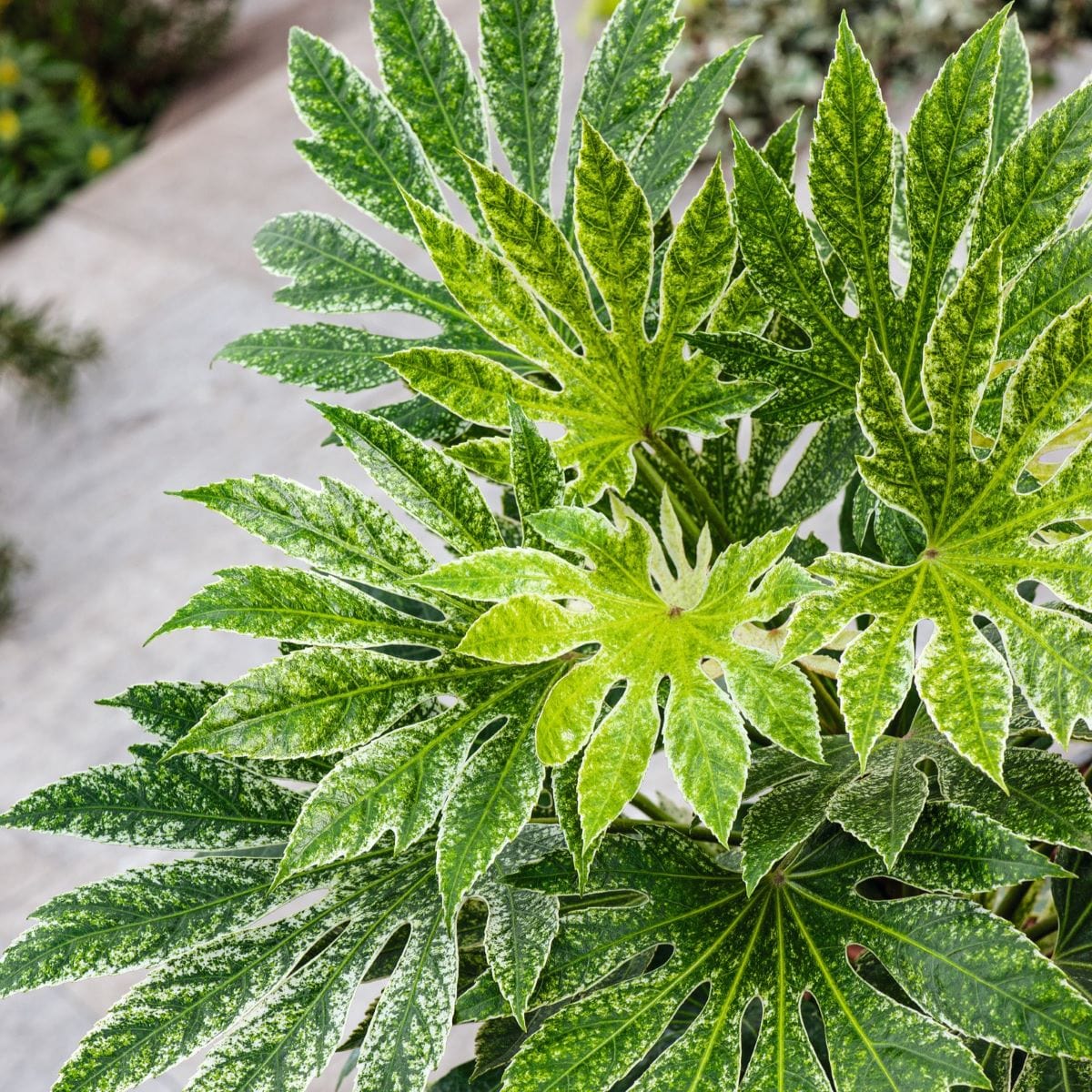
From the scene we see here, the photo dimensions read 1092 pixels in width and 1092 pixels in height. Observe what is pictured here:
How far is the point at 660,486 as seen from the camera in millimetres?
620

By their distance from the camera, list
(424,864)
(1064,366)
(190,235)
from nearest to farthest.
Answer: (1064,366) → (424,864) → (190,235)

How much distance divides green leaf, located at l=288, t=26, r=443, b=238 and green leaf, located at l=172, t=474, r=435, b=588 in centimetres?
20

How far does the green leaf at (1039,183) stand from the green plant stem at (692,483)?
0.53ft

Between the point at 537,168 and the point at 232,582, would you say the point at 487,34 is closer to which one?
the point at 537,168

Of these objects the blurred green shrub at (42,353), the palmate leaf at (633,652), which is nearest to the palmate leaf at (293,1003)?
the palmate leaf at (633,652)

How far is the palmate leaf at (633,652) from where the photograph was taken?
1.51 ft

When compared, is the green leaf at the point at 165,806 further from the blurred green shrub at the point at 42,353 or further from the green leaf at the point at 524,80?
the blurred green shrub at the point at 42,353

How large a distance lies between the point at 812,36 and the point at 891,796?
2738 mm

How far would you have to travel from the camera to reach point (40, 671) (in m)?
2.68

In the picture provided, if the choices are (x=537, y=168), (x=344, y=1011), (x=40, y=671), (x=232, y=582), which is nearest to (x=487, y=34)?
(x=537, y=168)

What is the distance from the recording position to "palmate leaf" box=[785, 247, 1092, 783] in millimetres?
454

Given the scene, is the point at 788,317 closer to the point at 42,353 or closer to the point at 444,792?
the point at 444,792

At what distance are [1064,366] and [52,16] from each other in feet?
15.6

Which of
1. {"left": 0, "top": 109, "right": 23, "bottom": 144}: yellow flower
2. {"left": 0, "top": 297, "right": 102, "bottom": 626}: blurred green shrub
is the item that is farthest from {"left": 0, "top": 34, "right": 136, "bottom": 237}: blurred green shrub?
{"left": 0, "top": 297, "right": 102, "bottom": 626}: blurred green shrub
